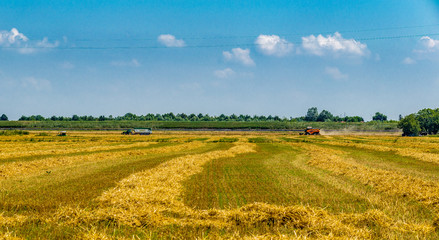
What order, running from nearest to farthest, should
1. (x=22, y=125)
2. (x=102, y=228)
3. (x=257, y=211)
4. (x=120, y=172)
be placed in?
(x=102, y=228), (x=257, y=211), (x=120, y=172), (x=22, y=125)

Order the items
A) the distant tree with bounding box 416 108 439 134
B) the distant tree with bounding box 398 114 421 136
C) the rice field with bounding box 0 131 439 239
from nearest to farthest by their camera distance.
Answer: the rice field with bounding box 0 131 439 239 → the distant tree with bounding box 398 114 421 136 → the distant tree with bounding box 416 108 439 134

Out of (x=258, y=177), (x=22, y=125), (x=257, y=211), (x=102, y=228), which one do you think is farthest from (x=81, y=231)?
(x=22, y=125)

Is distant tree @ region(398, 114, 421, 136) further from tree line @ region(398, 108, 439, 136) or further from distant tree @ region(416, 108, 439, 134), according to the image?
distant tree @ region(416, 108, 439, 134)

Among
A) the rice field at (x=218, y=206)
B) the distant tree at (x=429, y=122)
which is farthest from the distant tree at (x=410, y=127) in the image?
the rice field at (x=218, y=206)

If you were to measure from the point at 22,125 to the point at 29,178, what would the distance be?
151136mm

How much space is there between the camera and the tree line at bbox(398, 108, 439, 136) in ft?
348

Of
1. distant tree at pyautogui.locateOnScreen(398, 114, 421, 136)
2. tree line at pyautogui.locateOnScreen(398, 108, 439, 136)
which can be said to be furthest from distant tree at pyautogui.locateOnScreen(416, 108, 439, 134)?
distant tree at pyautogui.locateOnScreen(398, 114, 421, 136)

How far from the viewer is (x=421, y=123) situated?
120 metres

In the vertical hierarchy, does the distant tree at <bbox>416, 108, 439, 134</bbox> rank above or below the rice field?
above

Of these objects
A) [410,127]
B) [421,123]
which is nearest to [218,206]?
[410,127]

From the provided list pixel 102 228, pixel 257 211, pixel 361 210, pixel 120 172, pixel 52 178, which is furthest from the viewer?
pixel 120 172

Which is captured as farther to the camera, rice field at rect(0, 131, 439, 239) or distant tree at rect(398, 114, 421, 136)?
distant tree at rect(398, 114, 421, 136)

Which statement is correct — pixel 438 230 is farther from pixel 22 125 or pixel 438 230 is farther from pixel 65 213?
pixel 22 125

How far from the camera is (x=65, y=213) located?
10.8 m
